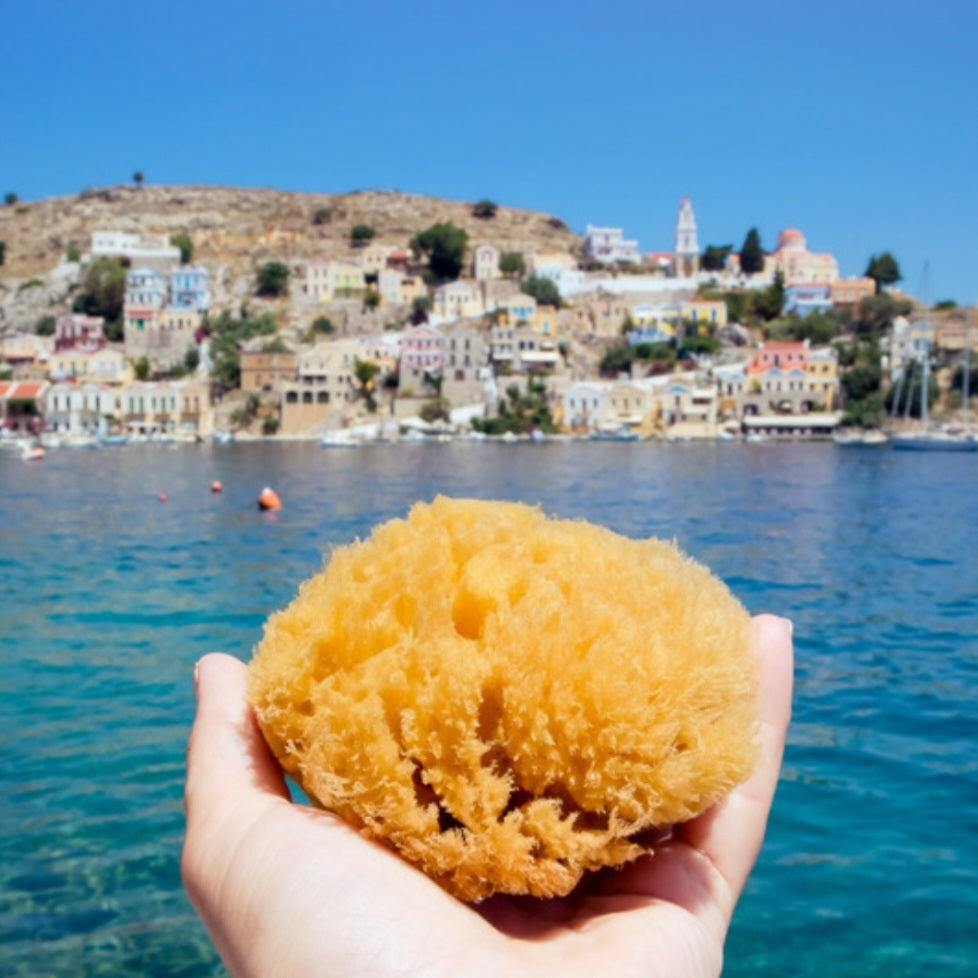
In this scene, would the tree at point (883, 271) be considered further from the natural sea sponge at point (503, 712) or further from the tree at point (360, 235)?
the natural sea sponge at point (503, 712)

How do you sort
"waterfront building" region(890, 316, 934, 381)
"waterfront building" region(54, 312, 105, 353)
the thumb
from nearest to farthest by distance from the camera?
the thumb < "waterfront building" region(890, 316, 934, 381) < "waterfront building" region(54, 312, 105, 353)

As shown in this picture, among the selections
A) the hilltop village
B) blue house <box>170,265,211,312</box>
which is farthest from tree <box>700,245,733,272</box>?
blue house <box>170,265,211,312</box>

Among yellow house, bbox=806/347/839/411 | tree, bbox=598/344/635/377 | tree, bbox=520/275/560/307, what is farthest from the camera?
tree, bbox=520/275/560/307

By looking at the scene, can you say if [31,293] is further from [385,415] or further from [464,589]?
[464,589]

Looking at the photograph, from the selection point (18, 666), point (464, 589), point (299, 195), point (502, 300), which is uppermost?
point (299, 195)

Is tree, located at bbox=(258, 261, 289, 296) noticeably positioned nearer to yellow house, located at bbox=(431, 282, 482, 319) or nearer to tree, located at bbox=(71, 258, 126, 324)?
tree, located at bbox=(71, 258, 126, 324)

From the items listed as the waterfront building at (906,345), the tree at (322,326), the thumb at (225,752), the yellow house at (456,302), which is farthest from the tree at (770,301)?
the thumb at (225,752)

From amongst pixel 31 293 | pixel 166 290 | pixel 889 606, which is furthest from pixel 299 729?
pixel 31 293
